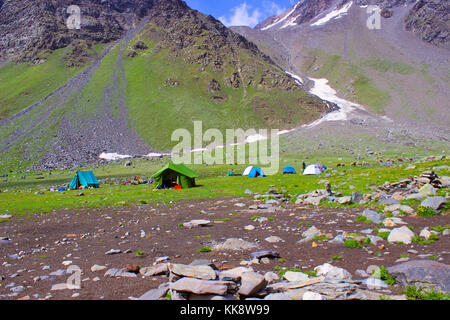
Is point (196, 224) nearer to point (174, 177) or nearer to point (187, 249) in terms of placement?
point (187, 249)


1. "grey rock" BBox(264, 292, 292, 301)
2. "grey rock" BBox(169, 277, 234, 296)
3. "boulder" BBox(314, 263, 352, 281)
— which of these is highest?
"grey rock" BBox(169, 277, 234, 296)

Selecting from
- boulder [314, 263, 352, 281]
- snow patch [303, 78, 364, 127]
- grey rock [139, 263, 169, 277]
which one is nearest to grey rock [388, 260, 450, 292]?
boulder [314, 263, 352, 281]

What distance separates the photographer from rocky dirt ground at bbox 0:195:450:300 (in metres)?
7.80

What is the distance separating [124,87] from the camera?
136 metres

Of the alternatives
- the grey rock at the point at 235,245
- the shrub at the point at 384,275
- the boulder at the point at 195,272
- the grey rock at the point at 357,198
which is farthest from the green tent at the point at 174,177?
the shrub at the point at 384,275

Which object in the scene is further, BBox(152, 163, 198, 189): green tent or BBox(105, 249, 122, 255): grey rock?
BBox(152, 163, 198, 189): green tent

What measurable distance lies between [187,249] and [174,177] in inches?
1031

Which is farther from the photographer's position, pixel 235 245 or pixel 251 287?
pixel 235 245

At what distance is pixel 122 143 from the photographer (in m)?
98.8

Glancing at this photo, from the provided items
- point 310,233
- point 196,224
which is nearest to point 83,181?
point 196,224

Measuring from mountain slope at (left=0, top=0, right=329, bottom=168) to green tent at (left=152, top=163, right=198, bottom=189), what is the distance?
5447cm

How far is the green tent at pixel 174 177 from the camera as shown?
3628 centimetres

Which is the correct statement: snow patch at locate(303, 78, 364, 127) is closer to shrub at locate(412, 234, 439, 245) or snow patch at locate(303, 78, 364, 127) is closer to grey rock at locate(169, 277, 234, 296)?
shrub at locate(412, 234, 439, 245)
